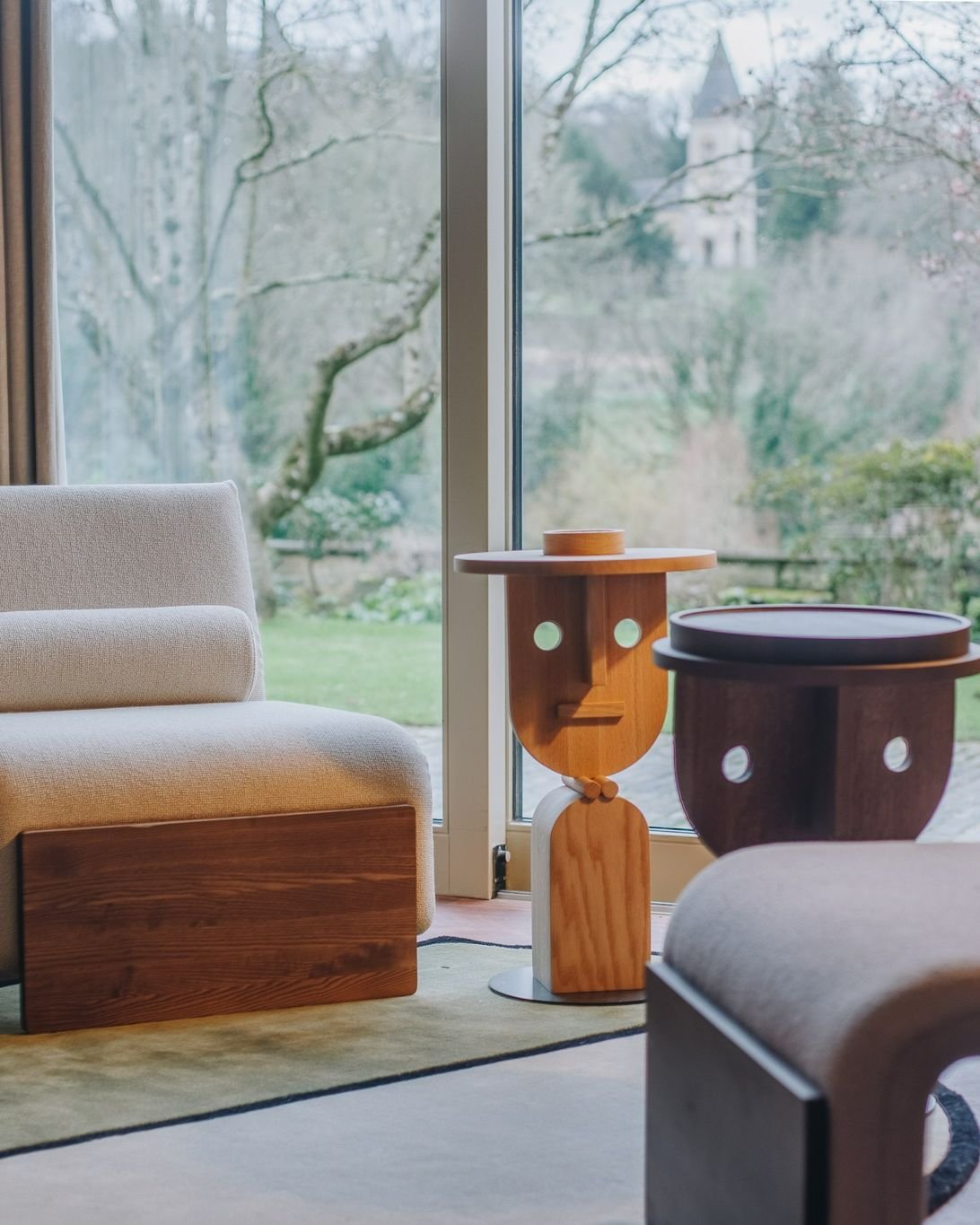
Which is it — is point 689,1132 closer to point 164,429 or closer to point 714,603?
point 714,603

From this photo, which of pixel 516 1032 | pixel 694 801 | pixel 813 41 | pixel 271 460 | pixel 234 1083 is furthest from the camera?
pixel 271 460

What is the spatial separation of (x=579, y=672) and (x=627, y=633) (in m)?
0.10

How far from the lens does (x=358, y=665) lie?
332 centimetres

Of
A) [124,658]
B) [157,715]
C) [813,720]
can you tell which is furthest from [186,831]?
[813,720]

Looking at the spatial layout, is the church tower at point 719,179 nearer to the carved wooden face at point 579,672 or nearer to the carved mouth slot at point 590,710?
the carved wooden face at point 579,672

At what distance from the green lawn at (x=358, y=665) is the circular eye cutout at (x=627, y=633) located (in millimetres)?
A: 858

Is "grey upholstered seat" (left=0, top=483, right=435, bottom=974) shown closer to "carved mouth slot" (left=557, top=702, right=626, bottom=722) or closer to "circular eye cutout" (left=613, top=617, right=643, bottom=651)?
"carved mouth slot" (left=557, top=702, right=626, bottom=722)

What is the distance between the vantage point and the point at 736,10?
9.50 feet

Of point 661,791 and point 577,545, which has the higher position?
point 577,545

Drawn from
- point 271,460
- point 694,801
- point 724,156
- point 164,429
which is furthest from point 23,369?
point 694,801

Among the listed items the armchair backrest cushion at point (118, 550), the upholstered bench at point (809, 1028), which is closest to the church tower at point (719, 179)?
the armchair backrest cushion at point (118, 550)

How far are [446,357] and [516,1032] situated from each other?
1.37 m

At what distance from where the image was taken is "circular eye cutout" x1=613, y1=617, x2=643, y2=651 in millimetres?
2373

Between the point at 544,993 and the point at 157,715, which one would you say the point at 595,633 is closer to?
the point at 544,993
